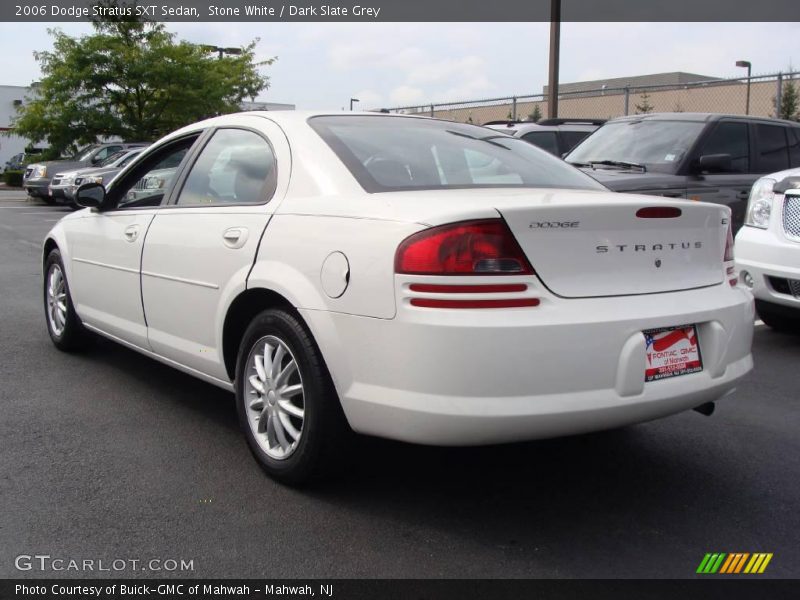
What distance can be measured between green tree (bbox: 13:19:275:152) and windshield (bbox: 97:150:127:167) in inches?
225

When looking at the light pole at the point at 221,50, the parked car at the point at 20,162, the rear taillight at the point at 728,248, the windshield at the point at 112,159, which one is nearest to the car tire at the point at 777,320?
the rear taillight at the point at 728,248

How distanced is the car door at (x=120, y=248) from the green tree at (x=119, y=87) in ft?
75.9

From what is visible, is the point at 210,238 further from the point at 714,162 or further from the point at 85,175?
the point at 85,175

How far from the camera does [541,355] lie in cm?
282

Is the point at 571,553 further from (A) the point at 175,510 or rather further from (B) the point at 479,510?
(A) the point at 175,510

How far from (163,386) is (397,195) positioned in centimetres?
236

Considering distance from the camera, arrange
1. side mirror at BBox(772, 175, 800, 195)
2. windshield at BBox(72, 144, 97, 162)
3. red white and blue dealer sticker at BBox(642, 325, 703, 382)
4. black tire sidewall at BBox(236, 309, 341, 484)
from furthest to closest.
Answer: windshield at BBox(72, 144, 97, 162)
side mirror at BBox(772, 175, 800, 195)
black tire sidewall at BBox(236, 309, 341, 484)
red white and blue dealer sticker at BBox(642, 325, 703, 382)

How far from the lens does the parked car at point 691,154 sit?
7809 millimetres

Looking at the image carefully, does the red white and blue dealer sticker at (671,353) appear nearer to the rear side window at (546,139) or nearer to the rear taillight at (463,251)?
the rear taillight at (463,251)

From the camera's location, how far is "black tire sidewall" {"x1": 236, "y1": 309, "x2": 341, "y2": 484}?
3.15 meters

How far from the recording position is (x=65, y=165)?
74.2 ft

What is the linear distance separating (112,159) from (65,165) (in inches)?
78.7

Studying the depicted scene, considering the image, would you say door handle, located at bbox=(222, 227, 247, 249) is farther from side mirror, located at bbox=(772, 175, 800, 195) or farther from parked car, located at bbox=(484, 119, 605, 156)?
parked car, located at bbox=(484, 119, 605, 156)

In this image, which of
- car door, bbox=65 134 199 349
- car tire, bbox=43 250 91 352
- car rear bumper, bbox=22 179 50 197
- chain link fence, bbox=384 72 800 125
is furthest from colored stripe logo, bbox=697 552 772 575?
car rear bumper, bbox=22 179 50 197
